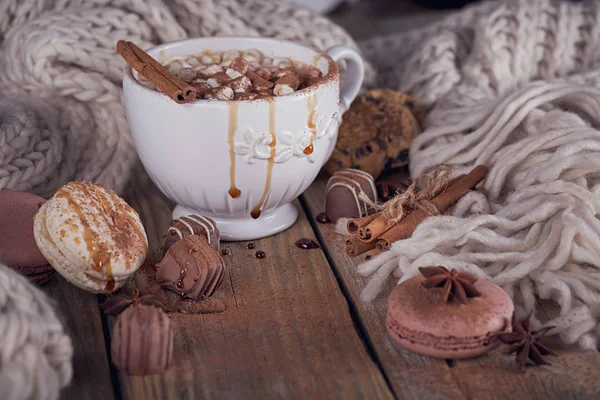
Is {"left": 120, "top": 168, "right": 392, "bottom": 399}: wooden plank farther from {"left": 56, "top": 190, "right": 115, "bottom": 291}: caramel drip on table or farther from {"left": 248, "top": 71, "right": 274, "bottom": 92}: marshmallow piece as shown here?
{"left": 248, "top": 71, "right": 274, "bottom": 92}: marshmallow piece

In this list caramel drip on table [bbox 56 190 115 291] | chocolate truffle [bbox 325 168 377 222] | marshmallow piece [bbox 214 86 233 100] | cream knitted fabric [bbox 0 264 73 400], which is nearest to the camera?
cream knitted fabric [bbox 0 264 73 400]

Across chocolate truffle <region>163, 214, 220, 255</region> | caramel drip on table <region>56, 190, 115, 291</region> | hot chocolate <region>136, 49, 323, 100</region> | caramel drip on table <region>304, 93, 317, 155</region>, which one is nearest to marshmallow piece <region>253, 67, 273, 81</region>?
hot chocolate <region>136, 49, 323, 100</region>

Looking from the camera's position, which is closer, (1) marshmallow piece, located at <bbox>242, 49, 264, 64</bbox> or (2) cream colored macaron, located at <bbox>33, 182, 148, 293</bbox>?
(2) cream colored macaron, located at <bbox>33, 182, 148, 293</bbox>

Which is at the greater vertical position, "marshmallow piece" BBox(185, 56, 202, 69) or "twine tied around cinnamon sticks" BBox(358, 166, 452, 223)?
"marshmallow piece" BBox(185, 56, 202, 69)

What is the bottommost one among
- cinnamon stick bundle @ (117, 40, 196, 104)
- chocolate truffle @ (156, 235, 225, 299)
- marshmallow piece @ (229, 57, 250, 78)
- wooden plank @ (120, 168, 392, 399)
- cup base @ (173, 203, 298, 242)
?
cup base @ (173, 203, 298, 242)

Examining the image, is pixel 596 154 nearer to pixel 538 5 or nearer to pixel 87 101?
pixel 538 5

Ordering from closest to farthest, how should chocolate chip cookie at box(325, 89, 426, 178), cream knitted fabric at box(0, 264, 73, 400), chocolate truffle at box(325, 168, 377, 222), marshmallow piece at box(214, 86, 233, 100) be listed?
cream knitted fabric at box(0, 264, 73, 400) < marshmallow piece at box(214, 86, 233, 100) < chocolate truffle at box(325, 168, 377, 222) < chocolate chip cookie at box(325, 89, 426, 178)

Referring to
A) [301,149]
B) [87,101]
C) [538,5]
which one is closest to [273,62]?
[301,149]

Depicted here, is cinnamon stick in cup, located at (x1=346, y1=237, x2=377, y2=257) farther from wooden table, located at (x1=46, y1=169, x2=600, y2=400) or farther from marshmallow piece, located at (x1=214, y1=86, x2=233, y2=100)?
marshmallow piece, located at (x1=214, y1=86, x2=233, y2=100)
